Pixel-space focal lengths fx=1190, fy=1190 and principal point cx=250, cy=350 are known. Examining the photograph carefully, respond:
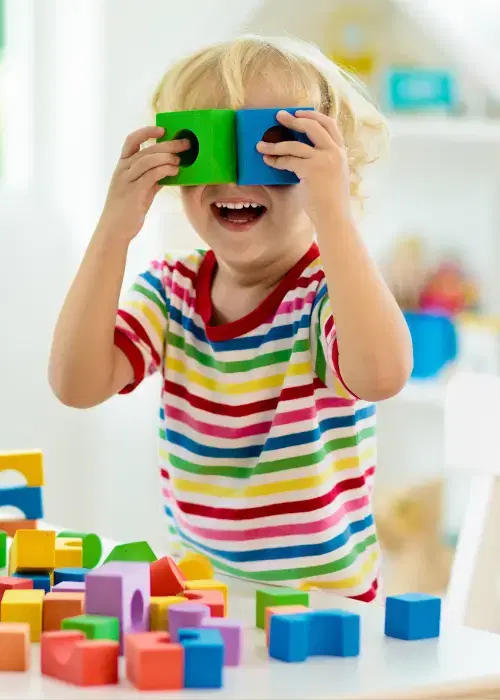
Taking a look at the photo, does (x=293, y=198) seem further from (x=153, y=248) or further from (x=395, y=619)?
(x=153, y=248)

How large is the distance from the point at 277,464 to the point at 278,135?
276 mm

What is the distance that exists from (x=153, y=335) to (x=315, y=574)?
258 millimetres

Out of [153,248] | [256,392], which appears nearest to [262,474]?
[256,392]

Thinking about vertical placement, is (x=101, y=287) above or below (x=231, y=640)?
above

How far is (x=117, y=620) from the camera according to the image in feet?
2.00

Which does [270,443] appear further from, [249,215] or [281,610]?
[281,610]

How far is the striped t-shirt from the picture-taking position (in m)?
0.98

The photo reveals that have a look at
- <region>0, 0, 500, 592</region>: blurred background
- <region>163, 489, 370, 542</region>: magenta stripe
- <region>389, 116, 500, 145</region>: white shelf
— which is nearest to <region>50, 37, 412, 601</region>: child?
<region>163, 489, 370, 542</region>: magenta stripe

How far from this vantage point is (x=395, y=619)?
0.65m

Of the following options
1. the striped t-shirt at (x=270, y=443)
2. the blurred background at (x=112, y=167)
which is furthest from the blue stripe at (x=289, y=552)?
the blurred background at (x=112, y=167)

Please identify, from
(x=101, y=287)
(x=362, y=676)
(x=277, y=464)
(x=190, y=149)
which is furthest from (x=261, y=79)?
(x=362, y=676)

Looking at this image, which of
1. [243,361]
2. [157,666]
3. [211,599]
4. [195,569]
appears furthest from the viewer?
[243,361]

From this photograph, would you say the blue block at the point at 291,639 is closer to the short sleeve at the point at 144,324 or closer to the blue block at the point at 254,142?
the blue block at the point at 254,142

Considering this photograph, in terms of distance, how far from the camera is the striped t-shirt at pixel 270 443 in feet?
3.21
